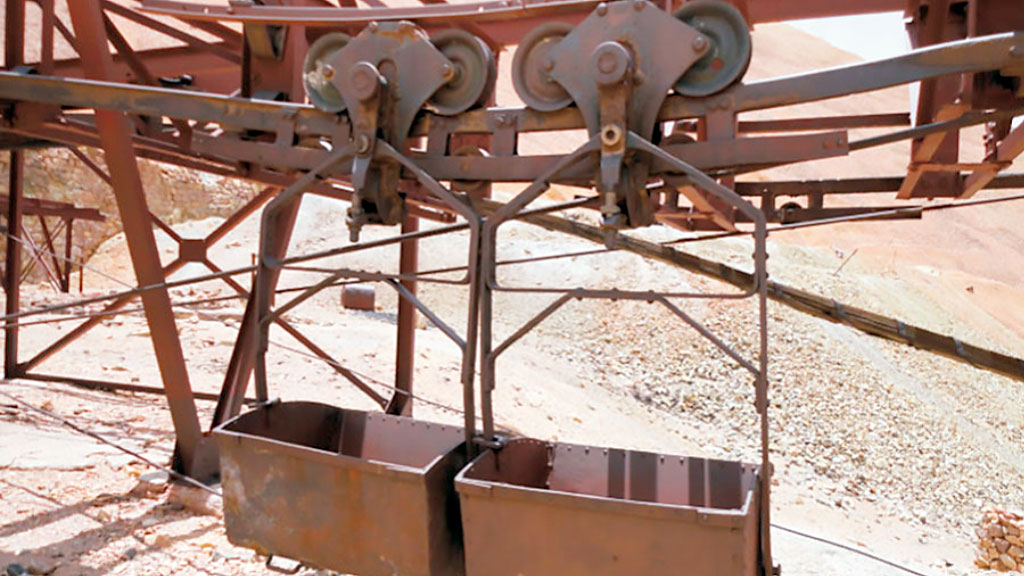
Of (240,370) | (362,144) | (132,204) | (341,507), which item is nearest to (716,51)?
(362,144)

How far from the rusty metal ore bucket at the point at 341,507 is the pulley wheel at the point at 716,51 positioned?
1455 millimetres

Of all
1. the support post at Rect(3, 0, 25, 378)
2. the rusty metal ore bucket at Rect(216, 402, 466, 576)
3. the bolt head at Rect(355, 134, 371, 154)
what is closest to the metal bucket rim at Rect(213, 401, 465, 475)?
the rusty metal ore bucket at Rect(216, 402, 466, 576)

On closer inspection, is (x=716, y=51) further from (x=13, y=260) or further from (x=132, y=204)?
(x=13, y=260)

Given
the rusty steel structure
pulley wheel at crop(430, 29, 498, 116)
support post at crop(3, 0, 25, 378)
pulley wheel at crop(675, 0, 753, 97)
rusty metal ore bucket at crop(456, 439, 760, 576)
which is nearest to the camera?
rusty metal ore bucket at crop(456, 439, 760, 576)

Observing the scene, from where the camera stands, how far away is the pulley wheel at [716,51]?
3.04m

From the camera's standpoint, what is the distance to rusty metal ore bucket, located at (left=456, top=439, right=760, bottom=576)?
252 cm

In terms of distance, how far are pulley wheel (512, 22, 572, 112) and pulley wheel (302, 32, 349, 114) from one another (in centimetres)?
68

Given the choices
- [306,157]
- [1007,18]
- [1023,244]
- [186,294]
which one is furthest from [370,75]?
[1023,244]

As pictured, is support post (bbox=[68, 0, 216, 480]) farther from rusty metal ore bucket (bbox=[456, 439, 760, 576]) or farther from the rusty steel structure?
rusty metal ore bucket (bbox=[456, 439, 760, 576])

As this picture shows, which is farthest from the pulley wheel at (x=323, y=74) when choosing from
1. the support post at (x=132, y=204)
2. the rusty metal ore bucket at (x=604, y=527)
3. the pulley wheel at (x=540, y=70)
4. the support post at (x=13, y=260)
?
the support post at (x=13, y=260)

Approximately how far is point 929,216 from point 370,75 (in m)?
44.1

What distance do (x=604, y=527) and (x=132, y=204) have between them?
3988 mm

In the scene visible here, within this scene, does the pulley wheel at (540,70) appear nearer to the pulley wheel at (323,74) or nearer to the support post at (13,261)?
the pulley wheel at (323,74)

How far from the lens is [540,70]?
3.25m
